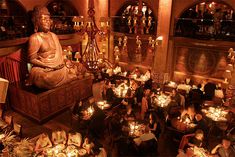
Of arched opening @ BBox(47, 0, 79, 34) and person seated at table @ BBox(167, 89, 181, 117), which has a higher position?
arched opening @ BBox(47, 0, 79, 34)

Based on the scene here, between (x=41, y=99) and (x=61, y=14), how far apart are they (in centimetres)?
618

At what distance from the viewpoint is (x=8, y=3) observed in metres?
9.61

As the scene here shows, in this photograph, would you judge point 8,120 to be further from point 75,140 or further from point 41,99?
point 75,140

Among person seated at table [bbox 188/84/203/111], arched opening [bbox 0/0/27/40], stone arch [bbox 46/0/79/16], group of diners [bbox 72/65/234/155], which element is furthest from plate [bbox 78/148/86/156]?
stone arch [bbox 46/0/79/16]

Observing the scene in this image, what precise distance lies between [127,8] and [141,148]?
944 cm

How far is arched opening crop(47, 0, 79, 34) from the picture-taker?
440 inches

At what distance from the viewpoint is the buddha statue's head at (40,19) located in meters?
8.95

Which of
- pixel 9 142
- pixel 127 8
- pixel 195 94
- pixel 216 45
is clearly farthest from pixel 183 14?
pixel 9 142

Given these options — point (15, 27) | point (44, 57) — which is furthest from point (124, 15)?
point (15, 27)

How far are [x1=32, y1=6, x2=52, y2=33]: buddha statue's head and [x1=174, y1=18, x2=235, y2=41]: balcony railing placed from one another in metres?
6.52

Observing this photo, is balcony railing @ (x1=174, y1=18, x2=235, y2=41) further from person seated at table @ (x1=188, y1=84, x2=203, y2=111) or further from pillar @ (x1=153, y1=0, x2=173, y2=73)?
person seated at table @ (x1=188, y1=84, x2=203, y2=111)

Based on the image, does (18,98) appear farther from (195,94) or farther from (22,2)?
(195,94)

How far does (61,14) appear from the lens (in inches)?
469

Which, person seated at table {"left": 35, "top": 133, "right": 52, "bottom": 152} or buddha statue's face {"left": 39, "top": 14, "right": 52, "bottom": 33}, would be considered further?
buddha statue's face {"left": 39, "top": 14, "right": 52, "bottom": 33}
